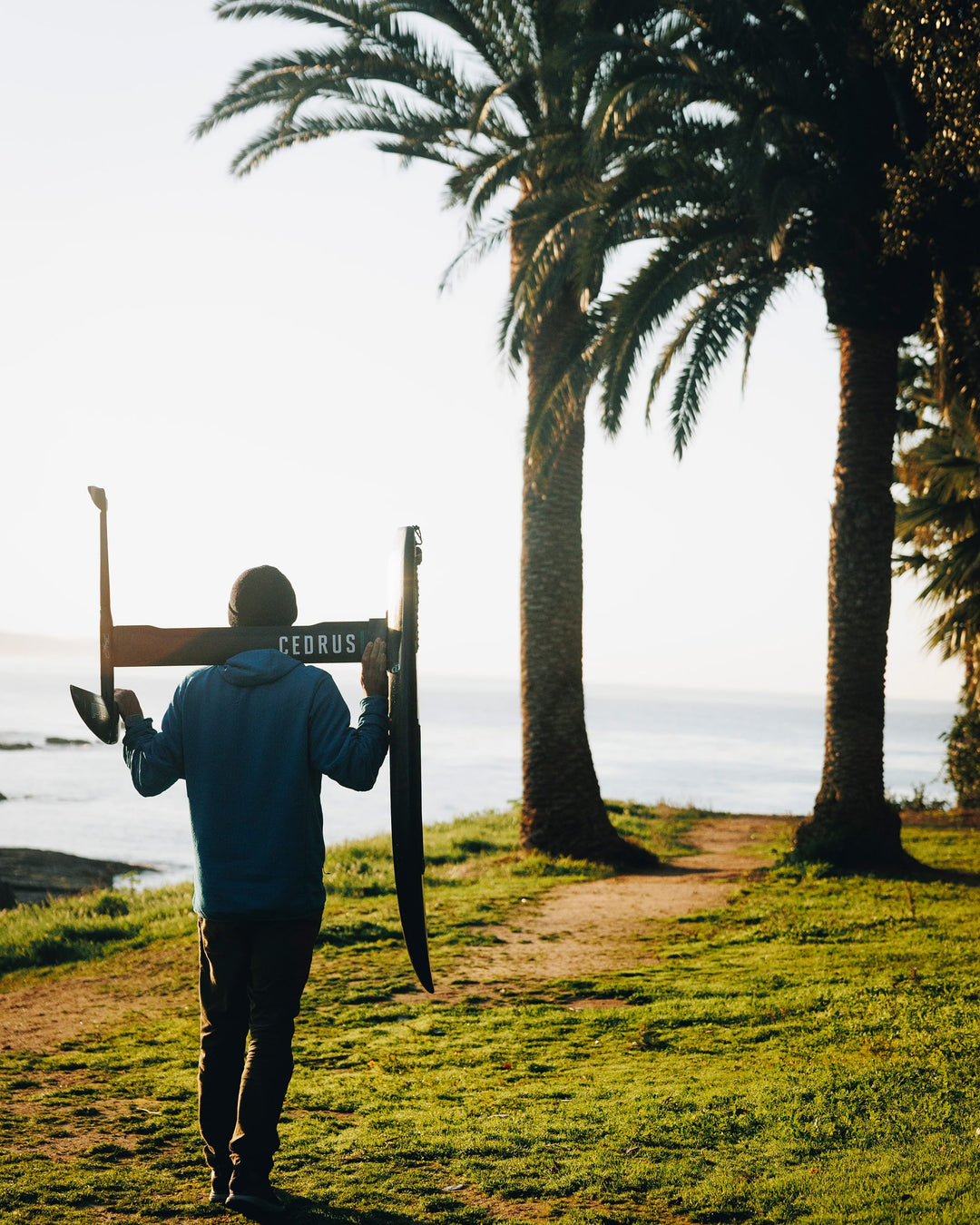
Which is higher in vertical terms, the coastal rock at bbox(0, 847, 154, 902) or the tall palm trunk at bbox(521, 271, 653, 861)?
the tall palm trunk at bbox(521, 271, 653, 861)

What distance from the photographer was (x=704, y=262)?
37.6ft

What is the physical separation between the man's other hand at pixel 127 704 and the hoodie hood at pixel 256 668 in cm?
40

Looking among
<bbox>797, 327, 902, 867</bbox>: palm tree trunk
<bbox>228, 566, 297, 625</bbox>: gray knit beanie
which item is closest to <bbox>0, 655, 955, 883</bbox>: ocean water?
<bbox>228, 566, 297, 625</bbox>: gray knit beanie

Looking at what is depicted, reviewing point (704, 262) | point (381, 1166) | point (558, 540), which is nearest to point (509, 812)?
point (558, 540)

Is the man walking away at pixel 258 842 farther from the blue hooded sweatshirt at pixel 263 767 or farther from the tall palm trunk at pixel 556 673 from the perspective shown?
the tall palm trunk at pixel 556 673

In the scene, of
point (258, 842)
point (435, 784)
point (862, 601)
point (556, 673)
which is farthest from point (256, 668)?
point (435, 784)

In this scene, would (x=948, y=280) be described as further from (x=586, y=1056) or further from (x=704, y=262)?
(x=586, y=1056)

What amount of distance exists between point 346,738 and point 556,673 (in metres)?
9.29

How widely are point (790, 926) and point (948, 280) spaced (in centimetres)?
633

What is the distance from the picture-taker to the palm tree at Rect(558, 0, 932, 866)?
1051 centimetres

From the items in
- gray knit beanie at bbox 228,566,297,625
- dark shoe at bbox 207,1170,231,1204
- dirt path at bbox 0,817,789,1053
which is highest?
gray knit beanie at bbox 228,566,297,625

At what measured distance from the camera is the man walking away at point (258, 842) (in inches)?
134

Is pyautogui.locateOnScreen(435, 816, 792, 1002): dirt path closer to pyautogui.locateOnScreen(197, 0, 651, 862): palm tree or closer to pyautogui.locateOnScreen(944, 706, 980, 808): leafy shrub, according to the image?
pyautogui.locateOnScreen(197, 0, 651, 862): palm tree

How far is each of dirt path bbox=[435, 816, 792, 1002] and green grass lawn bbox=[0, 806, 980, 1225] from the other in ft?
0.68
